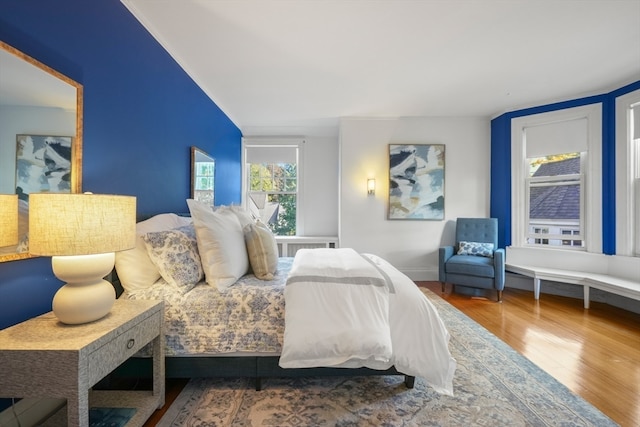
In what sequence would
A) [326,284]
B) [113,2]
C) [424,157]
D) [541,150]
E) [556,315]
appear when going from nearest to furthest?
[326,284], [113,2], [556,315], [541,150], [424,157]

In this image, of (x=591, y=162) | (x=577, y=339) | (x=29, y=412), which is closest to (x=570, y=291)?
(x=577, y=339)

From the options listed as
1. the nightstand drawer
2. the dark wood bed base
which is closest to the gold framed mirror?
the nightstand drawer

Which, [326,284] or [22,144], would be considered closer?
[22,144]

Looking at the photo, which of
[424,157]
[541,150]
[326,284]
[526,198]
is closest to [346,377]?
[326,284]

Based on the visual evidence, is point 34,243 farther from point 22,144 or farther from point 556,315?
point 556,315

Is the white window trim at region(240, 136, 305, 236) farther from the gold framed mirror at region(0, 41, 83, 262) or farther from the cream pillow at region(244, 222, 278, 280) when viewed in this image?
the gold framed mirror at region(0, 41, 83, 262)

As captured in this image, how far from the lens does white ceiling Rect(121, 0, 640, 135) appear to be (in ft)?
6.40

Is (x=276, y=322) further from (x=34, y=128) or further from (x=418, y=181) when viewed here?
(x=418, y=181)

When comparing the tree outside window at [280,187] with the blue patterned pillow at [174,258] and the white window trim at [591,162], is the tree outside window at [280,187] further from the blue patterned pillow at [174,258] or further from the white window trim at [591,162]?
the white window trim at [591,162]

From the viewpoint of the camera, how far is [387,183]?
4.24 m

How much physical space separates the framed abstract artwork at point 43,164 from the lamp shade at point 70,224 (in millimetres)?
262

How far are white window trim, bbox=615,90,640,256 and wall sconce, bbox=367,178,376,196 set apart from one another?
2.90 meters

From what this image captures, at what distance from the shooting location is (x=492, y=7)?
194 centimetres

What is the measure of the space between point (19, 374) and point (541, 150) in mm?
5312
